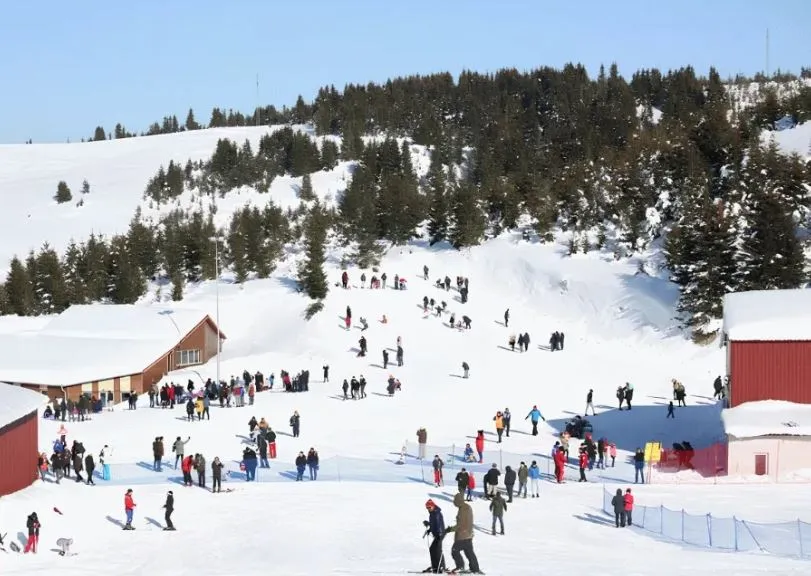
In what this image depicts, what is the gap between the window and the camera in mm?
44656

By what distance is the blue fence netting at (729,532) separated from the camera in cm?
1833

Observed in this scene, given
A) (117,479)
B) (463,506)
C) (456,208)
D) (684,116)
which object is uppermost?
(684,116)

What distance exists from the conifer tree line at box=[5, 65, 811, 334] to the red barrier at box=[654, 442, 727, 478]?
53.9 feet

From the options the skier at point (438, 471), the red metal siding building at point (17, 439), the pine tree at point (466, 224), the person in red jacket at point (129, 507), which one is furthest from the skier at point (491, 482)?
the pine tree at point (466, 224)

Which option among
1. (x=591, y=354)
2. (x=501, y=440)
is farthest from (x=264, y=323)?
(x=501, y=440)

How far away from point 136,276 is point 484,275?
19839 millimetres

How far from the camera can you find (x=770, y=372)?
27969 mm

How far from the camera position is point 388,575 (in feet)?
54.0

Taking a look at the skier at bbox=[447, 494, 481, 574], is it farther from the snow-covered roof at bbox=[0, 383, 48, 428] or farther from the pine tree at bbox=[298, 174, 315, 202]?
the pine tree at bbox=[298, 174, 315, 202]

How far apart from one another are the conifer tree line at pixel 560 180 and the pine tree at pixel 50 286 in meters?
0.74

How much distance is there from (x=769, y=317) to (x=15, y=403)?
2047 cm

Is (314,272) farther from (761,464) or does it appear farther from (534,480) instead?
(761,464)

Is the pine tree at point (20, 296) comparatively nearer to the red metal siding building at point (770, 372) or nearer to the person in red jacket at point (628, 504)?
the red metal siding building at point (770, 372)

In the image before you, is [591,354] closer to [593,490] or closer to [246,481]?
[593,490]
